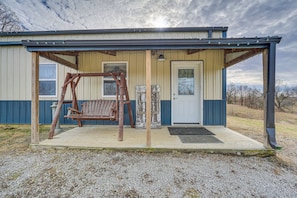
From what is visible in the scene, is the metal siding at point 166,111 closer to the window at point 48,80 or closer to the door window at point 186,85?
the door window at point 186,85

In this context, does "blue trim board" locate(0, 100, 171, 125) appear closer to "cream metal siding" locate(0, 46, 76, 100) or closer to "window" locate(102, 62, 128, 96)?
"cream metal siding" locate(0, 46, 76, 100)

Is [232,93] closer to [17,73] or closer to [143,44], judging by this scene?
[143,44]

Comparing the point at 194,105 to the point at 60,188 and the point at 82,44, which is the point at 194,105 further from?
the point at 60,188

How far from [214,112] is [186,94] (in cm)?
110

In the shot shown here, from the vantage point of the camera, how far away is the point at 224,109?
16.4ft

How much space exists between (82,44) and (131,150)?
240 cm

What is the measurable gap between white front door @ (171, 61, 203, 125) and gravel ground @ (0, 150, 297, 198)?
224 centimetres

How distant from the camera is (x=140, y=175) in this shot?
2268 mm

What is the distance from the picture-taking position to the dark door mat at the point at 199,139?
3.39 metres

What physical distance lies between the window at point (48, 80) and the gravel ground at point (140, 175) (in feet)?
8.90

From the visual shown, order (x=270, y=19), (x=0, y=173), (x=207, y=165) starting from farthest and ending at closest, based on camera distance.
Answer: (x=270, y=19) → (x=207, y=165) → (x=0, y=173)

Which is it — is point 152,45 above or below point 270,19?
below

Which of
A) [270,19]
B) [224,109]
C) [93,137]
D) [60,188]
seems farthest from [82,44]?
[270,19]

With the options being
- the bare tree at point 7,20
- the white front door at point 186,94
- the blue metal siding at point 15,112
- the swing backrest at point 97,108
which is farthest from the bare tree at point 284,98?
the bare tree at point 7,20
